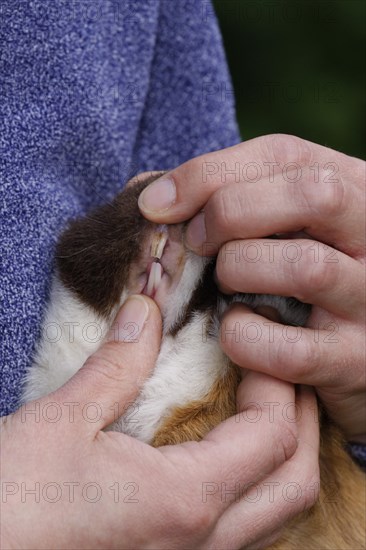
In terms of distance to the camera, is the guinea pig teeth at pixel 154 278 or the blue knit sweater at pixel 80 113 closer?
the guinea pig teeth at pixel 154 278

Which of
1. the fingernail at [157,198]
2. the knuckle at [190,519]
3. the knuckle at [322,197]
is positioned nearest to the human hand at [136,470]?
the knuckle at [190,519]

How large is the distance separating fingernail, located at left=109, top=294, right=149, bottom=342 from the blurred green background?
3050 millimetres

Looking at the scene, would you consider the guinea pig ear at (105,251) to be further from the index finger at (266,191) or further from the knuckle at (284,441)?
the knuckle at (284,441)

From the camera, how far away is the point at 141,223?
113 cm

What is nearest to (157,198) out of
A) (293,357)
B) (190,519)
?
(293,357)

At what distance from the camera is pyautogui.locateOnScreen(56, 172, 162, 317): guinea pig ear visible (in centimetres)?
112

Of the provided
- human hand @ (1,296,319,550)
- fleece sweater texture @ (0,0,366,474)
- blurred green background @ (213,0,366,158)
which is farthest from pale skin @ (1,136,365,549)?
blurred green background @ (213,0,366,158)

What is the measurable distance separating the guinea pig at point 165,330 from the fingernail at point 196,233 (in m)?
0.01

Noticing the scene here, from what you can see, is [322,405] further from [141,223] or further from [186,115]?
[186,115]

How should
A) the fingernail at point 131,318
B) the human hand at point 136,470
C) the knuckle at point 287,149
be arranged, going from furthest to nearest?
the knuckle at point 287,149 → the fingernail at point 131,318 → the human hand at point 136,470

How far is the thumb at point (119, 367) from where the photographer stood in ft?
A: 3.44

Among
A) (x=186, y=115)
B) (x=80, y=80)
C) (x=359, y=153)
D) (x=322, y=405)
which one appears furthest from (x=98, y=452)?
(x=359, y=153)

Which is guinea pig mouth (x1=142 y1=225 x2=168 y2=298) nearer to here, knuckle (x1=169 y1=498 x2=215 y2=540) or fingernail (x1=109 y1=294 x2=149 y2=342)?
fingernail (x1=109 y1=294 x2=149 y2=342)

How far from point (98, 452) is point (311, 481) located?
1.00 ft
